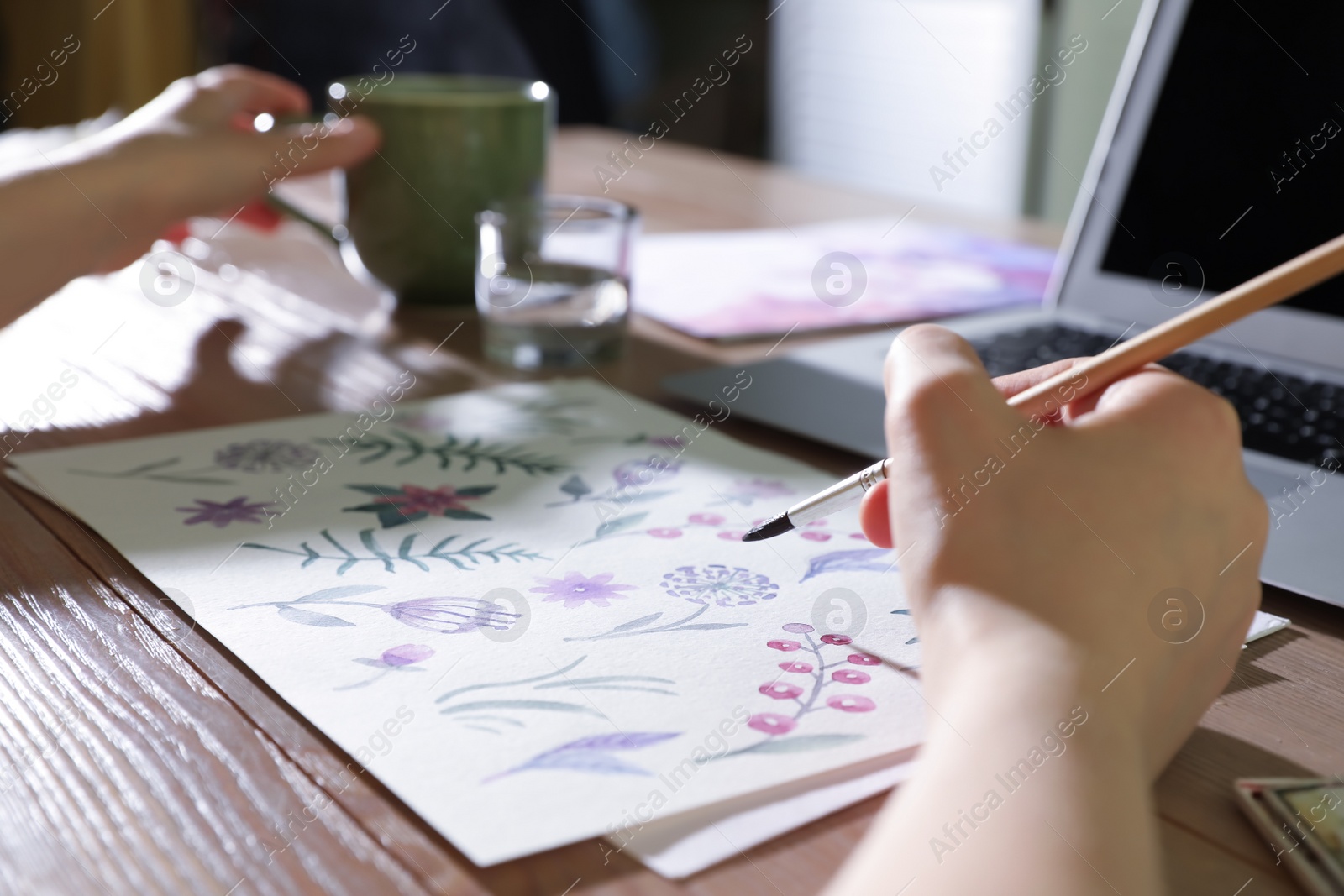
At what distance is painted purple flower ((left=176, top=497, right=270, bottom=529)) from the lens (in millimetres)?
492

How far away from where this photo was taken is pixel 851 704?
36cm

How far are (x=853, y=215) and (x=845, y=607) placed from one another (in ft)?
2.92

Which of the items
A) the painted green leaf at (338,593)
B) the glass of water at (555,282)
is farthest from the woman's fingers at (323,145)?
the painted green leaf at (338,593)

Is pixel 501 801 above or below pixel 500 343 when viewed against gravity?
below

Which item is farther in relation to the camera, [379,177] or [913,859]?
[379,177]

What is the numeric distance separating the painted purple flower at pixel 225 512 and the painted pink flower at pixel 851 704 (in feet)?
0.85

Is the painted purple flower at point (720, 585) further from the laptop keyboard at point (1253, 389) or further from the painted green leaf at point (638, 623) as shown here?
the laptop keyboard at point (1253, 389)

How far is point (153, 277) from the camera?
915mm

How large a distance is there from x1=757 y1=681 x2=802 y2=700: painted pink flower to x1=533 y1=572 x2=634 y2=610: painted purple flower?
8 centimetres

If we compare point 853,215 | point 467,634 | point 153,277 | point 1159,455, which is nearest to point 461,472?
point 467,634

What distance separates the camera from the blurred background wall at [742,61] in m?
2.61

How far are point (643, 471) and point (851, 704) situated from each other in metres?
0.22

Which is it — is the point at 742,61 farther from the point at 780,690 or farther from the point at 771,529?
the point at 780,690

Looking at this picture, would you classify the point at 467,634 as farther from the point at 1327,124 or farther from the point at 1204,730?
the point at 1327,124
